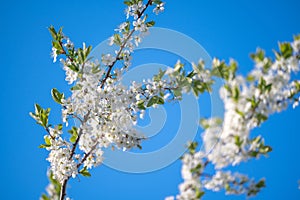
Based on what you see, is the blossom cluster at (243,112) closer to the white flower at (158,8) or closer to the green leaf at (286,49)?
the green leaf at (286,49)

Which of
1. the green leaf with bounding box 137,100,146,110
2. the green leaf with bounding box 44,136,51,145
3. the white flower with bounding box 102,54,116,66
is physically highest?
the white flower with bounding box 102,54,116,66

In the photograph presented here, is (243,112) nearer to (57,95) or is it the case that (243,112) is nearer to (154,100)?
(154,100)

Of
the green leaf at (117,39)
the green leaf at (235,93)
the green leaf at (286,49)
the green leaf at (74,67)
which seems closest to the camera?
the green leaf at (235,93)

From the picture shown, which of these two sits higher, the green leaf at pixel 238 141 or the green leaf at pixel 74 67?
the green leaf at pixel 74 67

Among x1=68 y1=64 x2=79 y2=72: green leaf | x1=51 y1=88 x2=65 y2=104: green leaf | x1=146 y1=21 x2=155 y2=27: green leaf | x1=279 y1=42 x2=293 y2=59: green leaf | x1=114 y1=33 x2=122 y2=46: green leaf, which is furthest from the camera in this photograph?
x1=146 y1=21 x2=155 y2=27: green leaf

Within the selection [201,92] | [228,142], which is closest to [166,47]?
[201,92]

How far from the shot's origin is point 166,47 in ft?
11.3

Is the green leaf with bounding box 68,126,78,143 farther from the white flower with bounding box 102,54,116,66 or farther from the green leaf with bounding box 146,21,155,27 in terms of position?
the green leaf with bounding box 146,21,155,27

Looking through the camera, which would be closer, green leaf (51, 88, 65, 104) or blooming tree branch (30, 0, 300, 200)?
blooming tree branch (30, 0, 300, 200)

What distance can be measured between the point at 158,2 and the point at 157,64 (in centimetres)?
54

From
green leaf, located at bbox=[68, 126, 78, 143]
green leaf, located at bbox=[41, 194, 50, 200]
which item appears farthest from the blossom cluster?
green leaf, located at bbox=[68, 126, 78, 143]

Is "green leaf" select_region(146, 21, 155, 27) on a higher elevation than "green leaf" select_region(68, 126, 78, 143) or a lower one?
higher

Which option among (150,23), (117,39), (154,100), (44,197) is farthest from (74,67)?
(44,197)

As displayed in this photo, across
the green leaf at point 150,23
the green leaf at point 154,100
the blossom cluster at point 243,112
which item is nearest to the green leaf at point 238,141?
the blossom cluster at point 243,112
